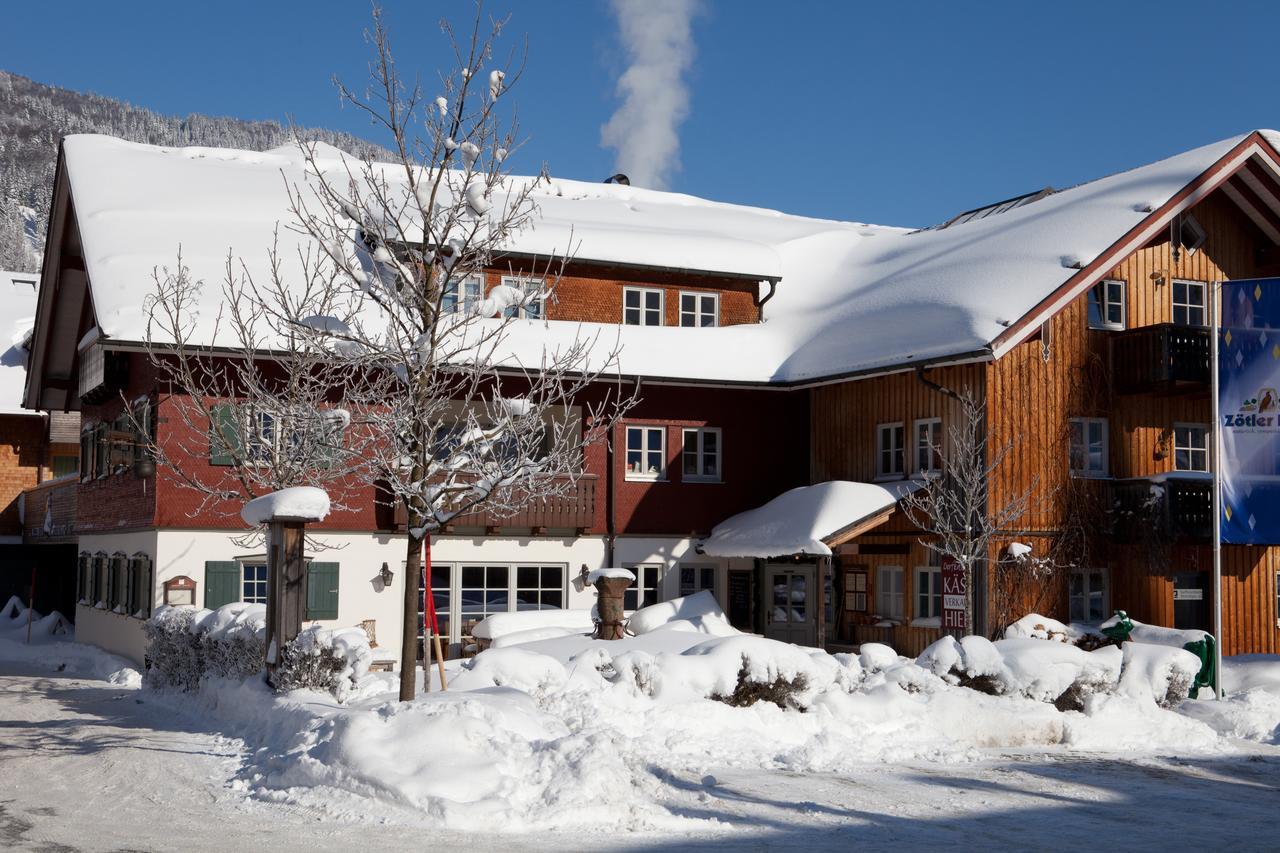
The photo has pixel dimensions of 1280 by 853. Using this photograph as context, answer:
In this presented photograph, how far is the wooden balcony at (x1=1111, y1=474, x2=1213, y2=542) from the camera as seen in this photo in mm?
23328

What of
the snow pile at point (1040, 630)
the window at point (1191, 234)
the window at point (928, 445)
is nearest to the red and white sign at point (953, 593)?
the snow pile at point (1040, 630)

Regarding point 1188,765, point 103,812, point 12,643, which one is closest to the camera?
point 103,812

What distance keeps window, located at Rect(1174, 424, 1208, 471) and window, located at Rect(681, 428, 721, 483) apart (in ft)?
27.4

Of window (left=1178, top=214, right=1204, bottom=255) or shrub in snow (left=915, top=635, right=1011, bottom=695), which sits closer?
shrub in snow (left=915, top=635, right=1011, bottom=695)

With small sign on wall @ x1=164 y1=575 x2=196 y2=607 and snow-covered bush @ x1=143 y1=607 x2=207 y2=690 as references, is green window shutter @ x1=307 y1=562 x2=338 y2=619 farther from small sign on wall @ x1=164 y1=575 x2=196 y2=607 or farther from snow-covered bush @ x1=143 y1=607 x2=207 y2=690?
snow-covered bush @ x1=143 y1=607 x2=207 y2=690

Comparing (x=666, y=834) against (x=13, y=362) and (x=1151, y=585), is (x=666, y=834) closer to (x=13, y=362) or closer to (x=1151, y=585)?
(x=1151, y=585)

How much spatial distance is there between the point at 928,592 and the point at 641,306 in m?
8.02

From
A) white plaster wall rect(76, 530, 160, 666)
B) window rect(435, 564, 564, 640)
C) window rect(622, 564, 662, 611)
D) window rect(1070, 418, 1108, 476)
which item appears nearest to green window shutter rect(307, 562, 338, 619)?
window rect(435, 564, 564, 640)

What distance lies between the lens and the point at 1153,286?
25328mm

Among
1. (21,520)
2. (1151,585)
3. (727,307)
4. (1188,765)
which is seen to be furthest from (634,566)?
(21,520)

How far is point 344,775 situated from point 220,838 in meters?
1.48

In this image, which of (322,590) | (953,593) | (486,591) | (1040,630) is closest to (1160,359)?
(953,593)

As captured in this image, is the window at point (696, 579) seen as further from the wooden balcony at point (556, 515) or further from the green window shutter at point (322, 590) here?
the green window shutter at point (322, 590)

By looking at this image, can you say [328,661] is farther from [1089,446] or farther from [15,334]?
[15,334]
